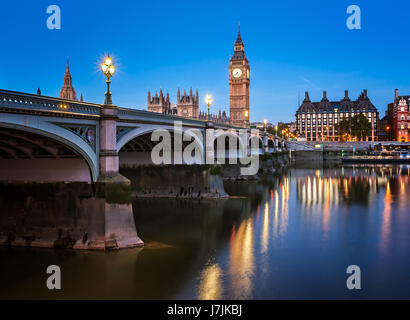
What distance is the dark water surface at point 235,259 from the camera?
15125 millimetres

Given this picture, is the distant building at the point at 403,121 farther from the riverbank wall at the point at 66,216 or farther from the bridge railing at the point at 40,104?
the bridge railing at the point at 40,104

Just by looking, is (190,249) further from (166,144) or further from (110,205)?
(166,144)

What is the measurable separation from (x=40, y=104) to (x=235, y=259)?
11.6 m

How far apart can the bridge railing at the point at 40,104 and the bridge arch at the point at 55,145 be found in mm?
517

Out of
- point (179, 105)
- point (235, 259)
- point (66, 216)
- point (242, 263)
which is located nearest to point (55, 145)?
point (66, 216)

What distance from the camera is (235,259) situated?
1925 centimetres

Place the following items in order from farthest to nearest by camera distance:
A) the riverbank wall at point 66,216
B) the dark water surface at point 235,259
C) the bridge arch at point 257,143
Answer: the bridge arch at point 257,143
the riverbank wall at point 66,216
the dark water surface at point 235,259

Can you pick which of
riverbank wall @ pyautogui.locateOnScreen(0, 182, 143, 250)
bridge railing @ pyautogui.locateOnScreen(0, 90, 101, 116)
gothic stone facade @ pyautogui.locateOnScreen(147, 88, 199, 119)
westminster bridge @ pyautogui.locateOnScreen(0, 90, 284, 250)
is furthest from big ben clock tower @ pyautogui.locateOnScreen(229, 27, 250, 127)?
bridge railing @ pyautogui.locateOnScreen(0, 90, 101, 116)

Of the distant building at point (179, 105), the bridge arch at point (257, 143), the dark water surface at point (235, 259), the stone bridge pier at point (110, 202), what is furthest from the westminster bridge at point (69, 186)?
the distant building at point (179, 105)

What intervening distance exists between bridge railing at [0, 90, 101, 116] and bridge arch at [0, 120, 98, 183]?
517mm

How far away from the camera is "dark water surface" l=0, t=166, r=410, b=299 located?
49.6 ft

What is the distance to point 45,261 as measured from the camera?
1794 centimetres

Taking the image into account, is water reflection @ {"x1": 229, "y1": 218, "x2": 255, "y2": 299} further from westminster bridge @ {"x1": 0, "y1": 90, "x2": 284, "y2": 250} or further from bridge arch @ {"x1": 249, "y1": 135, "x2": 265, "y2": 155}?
bridge arch @ {"x1": 249, "y1": 135, "x2": 265, "y2": 155}

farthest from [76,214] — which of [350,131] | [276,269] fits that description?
[350,131]
